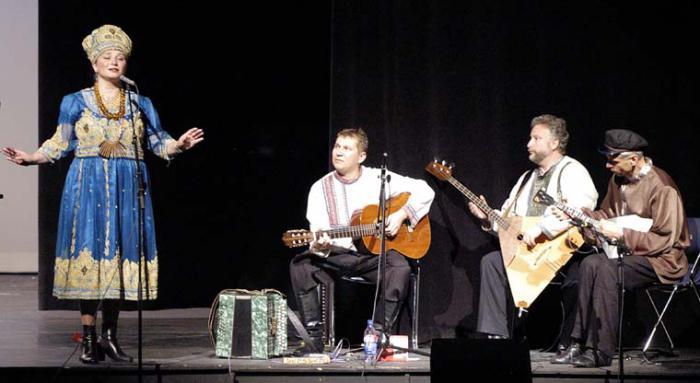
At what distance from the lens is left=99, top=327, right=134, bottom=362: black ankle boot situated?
19.3 ft

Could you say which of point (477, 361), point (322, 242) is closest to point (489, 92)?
point (322, 242)

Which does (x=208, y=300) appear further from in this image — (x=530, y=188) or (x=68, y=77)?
(x=530, y=188)

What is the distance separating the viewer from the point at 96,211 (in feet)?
19.0

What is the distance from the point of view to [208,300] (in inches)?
344

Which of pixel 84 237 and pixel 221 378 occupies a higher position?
pixel 84 237

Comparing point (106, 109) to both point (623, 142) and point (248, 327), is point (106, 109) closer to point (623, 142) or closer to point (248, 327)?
point (248, 327)

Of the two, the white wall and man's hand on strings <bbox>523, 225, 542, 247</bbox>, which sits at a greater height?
the white wall

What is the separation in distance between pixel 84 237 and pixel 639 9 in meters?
3.73

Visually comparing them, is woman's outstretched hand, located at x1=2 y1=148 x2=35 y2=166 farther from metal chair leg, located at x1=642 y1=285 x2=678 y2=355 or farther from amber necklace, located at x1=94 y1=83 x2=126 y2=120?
metal chair leg, located at x1=642 y1=285 x2=678 y2=355

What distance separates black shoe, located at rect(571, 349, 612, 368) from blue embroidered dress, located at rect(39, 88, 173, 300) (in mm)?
2351

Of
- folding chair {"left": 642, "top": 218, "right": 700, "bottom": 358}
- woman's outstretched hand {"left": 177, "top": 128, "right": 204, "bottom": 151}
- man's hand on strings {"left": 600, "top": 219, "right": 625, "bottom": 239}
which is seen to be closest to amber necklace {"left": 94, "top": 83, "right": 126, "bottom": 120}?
woman's outstretched hand {"left": 177, "top": 128, "right": 204, "bottom": 151}

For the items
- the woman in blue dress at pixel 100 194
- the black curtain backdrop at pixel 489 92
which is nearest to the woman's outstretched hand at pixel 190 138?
the woman in blue dress at pixel 100 194

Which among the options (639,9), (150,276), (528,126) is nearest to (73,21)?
(150,276)

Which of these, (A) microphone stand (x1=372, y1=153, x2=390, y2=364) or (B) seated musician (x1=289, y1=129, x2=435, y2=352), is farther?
(B) seated musician (x1=289, y1=129, x2=435, y2=352)
